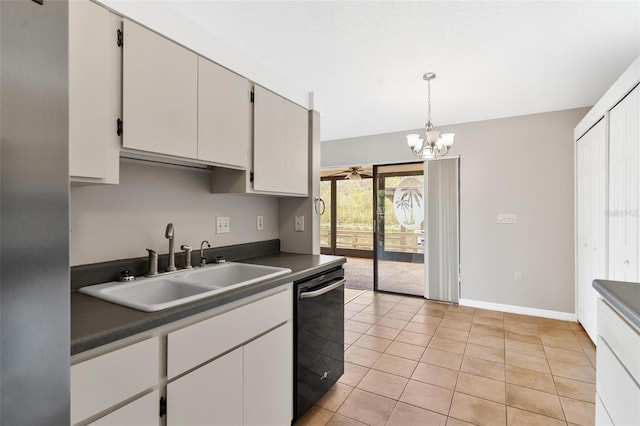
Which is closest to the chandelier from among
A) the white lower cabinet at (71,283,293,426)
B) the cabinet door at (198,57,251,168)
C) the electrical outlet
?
the cabinet door at (198,57,251,168)

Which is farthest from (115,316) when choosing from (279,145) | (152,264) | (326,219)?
(326,219)

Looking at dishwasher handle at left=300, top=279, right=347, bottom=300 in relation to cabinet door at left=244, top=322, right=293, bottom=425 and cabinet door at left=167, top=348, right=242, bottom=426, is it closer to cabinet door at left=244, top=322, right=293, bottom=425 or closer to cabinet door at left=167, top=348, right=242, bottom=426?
cabinet door at left=244, top=322, right=293, bottom=425

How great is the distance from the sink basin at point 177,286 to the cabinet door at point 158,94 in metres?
→ 0.65

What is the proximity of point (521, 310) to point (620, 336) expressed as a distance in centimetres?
338

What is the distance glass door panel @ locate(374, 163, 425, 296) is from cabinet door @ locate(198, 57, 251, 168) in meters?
3.18

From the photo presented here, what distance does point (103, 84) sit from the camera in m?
1.25

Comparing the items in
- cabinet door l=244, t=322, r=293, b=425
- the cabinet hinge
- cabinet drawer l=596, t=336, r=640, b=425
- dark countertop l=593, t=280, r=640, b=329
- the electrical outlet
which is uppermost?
the electrical outlet

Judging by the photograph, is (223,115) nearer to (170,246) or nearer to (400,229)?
(170,246)

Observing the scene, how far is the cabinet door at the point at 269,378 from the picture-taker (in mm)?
1431

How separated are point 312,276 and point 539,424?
1640 millimetres

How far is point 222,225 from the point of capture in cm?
217

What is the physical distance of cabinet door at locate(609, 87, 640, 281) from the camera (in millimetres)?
2080

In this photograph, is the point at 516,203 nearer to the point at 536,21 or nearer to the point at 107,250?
the point at 536,21

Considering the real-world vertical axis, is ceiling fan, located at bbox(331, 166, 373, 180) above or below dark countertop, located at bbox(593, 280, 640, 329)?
above
